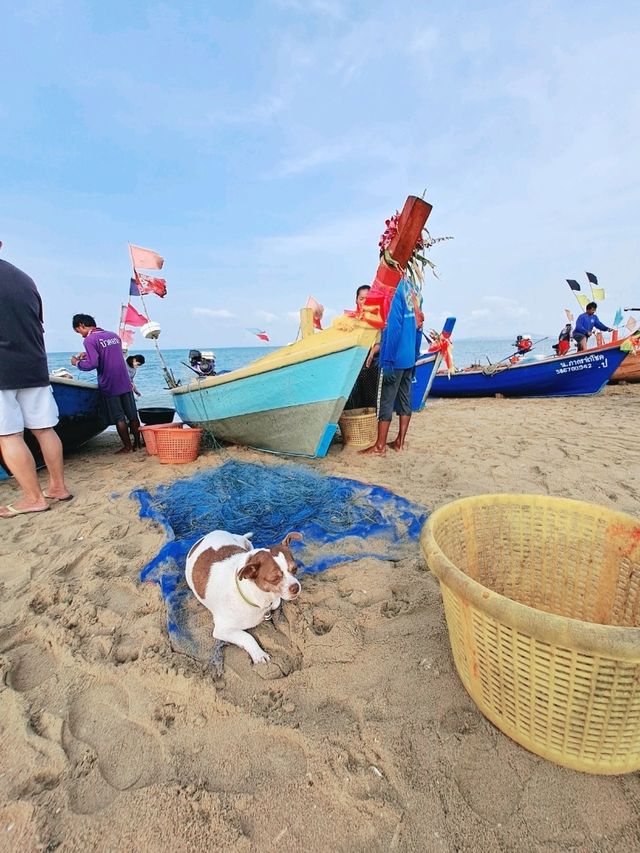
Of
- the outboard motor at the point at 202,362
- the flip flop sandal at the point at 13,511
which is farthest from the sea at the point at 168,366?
the flip flop sandal at the point at 13,511

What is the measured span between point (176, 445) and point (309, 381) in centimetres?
181

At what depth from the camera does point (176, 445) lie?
4594 mm

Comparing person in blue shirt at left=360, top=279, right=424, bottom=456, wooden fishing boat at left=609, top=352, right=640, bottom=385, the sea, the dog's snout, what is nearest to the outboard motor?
the sea

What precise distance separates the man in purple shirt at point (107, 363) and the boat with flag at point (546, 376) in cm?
851

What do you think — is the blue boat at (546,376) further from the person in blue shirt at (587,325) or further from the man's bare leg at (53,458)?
the man's bare leg at (53,458)

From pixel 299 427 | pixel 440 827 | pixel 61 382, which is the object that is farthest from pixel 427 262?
pixel 61 382

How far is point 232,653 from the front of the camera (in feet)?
5.83

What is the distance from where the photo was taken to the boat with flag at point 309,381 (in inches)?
149

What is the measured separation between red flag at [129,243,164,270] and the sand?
4249 millimetres

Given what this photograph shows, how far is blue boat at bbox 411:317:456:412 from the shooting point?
25.0 ft

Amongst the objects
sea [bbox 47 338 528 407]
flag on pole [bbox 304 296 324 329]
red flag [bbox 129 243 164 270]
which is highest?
red flag [bbox 129 243 164 270]

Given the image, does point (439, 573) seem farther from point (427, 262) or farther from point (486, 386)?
point (486, 386)

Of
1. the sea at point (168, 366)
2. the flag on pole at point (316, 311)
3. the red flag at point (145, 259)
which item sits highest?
the red flag at point (145, 259)

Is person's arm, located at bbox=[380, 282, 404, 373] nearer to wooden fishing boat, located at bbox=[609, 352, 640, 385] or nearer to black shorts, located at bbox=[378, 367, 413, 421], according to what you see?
black shorts, located at bbox=[378, 367, 413, 421]
